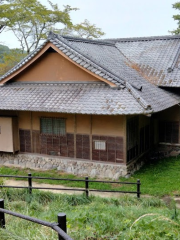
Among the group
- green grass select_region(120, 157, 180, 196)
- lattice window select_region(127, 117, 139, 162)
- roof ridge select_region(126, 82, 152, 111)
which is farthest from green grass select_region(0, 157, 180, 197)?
roof ridge select_region(126, 82, 152, 111)

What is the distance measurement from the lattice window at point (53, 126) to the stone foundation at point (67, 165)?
4.04ft

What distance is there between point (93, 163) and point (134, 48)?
10184mm

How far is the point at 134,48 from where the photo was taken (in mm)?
19828

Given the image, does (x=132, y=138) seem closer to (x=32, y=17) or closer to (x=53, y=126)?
(x=53, y=126)

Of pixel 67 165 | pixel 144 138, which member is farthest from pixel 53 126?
pixel 144 138

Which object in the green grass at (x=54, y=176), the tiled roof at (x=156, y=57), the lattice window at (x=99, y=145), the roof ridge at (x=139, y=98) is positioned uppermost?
the tiled roof at (x=156, y=57)

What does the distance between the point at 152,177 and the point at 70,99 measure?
494 cm

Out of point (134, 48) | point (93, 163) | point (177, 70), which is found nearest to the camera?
point (93, 163)

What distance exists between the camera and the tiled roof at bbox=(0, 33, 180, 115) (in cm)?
1196

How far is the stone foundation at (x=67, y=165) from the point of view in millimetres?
12565

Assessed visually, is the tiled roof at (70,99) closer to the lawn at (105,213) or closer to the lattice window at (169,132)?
the lawn at (105,213)

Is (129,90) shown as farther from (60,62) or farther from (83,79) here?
(60,62)

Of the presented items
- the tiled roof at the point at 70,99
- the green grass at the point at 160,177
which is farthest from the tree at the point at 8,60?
the green grass at the point at 160,177

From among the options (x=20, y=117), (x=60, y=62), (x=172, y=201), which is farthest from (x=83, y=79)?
(x=172, y=201)
